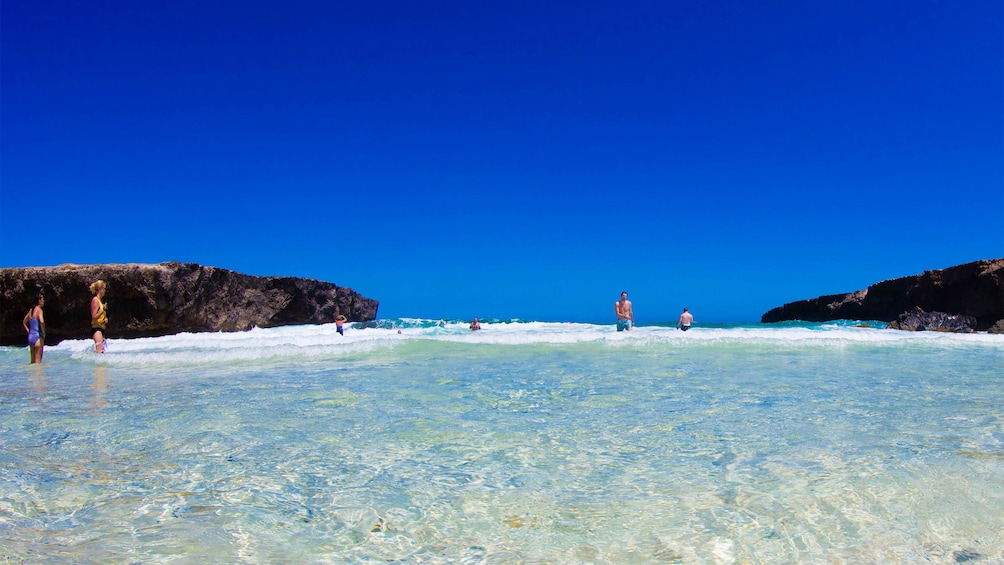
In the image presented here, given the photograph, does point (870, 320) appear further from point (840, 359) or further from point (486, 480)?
point (486, 480)

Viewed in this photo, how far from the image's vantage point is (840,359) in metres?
10.2

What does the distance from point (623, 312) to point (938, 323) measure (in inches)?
595

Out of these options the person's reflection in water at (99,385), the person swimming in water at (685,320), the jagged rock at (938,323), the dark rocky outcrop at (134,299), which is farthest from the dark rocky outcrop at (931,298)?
the dark rocky outcrop at (134,299)

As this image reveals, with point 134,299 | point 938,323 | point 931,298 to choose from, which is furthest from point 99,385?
point 931,298

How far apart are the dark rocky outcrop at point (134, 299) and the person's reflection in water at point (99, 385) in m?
15.6

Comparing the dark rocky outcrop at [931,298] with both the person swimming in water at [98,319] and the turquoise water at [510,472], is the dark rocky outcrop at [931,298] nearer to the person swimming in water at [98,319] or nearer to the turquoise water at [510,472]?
the turquoise water at [510,472]

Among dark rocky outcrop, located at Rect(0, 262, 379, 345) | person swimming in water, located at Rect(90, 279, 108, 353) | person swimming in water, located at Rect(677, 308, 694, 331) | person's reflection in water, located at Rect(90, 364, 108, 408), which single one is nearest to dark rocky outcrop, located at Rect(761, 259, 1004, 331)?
person swimming in water, located at Rect(677, 308, 694, 331)

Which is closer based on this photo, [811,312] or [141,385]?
[141,385]

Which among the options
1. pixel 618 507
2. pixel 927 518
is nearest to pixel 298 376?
pixel 618 507

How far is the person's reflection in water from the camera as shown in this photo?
6154 millimetres

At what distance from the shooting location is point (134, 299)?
82.5 feet

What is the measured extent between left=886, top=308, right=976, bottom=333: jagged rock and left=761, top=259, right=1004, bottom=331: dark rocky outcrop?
130 centimetres

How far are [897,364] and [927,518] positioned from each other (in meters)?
7.66

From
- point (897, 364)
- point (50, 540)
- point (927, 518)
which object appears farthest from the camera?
point (897, 364)
